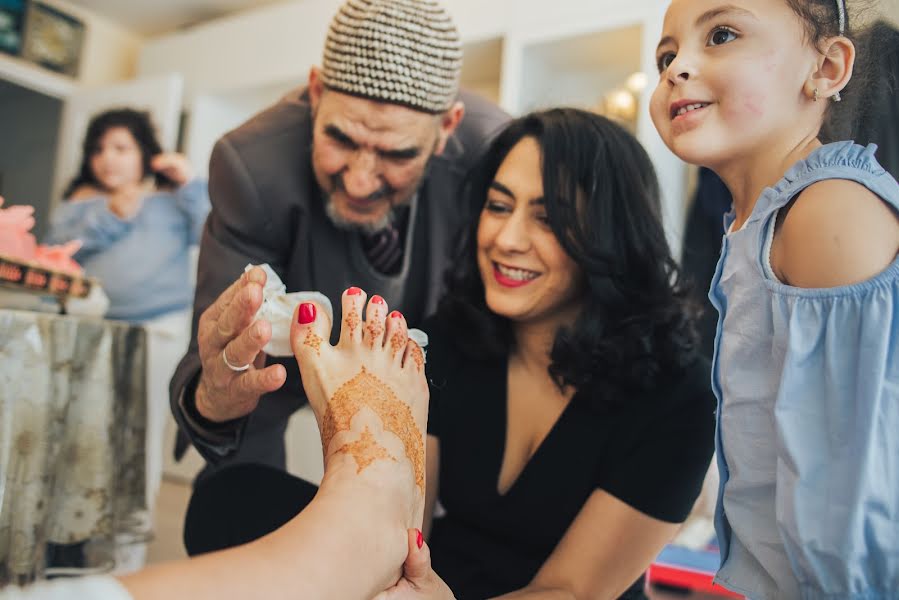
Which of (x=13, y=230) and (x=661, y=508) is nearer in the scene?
(x=661, y=508)

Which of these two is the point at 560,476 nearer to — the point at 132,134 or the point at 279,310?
the point at 279,310

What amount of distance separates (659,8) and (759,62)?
169 centimetres

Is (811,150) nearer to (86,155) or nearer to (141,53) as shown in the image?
(86,155)

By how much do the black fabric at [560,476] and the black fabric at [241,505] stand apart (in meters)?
0.21

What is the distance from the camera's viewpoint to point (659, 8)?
2135mm

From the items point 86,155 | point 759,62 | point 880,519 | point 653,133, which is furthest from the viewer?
point 86,155

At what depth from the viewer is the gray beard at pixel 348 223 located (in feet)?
3.67

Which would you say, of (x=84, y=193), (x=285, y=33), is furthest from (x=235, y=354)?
(x=285, y=33)

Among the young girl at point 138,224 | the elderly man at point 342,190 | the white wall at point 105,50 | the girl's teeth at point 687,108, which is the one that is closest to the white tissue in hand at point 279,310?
the elderly man at point 342,190

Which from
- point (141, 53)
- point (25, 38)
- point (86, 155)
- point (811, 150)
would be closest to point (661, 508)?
point (811, 150)

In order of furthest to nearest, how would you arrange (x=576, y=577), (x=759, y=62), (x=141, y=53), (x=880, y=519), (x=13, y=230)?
(x=141, y=53) → (x=13, y=230) → (x=576, y=577) → (x=759, y=62) → (x=880, y=519)

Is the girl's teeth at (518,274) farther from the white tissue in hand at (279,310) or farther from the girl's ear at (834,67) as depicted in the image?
the girl's ear at (834,67)

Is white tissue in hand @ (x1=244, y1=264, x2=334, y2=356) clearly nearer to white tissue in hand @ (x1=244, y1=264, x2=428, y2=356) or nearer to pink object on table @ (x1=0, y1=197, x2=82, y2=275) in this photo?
white tissue in hand @ (x1=244, y1=264, x2=428, y2=356)

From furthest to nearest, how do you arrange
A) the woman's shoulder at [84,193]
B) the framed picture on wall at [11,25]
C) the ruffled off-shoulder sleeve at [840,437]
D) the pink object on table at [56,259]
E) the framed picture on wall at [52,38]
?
the framed picture on wall at [52,38] → the framed picture on wall at [11,25] → the woman's shoulder at [84,193] → the pink object on table at [56,259] → the ruffled off-shoulder sleeve at [840,437]
